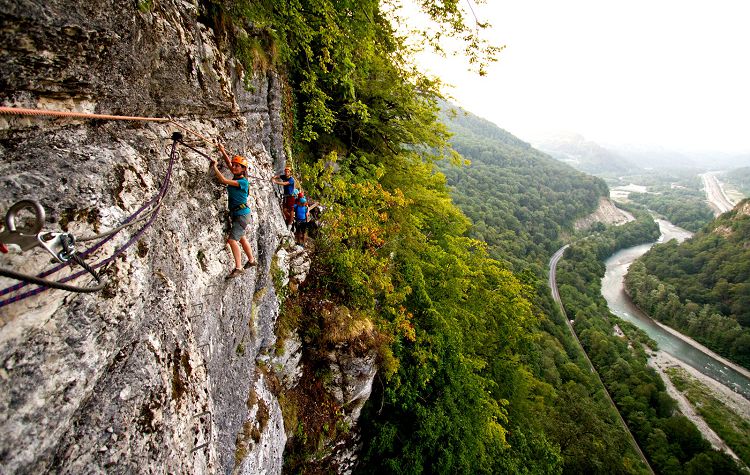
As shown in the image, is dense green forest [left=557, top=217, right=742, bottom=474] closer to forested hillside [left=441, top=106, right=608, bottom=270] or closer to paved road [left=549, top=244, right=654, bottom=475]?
paved road [left=549, top=244, right=654, bottom=475]

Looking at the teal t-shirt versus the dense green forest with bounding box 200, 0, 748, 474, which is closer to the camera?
the teal t-shirt

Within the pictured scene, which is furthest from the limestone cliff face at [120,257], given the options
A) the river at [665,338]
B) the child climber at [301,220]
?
the river at [665,338]

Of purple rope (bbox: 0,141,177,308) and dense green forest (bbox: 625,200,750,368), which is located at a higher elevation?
purple rope (bbox: 0,141,177,308)

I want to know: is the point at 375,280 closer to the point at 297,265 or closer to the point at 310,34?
the point at 297,265

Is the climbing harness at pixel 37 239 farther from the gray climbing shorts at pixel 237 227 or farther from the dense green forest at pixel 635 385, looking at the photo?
the dense green forest at pixel 635 385

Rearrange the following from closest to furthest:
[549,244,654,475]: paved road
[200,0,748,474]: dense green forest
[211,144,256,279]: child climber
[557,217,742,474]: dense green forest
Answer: [211,144,256,279]: child climber < [200,0,748,474]: dense green forest < [557,217,742,474]: dense green forest < [549,244,654,475]: paved road

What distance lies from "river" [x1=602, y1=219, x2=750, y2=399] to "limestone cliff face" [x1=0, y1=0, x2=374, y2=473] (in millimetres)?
86179

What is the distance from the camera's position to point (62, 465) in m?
2.43

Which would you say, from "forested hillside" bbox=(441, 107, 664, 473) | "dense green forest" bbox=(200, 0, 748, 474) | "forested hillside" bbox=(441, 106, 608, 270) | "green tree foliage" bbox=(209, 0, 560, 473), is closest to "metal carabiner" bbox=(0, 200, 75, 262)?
"dense green forest" bbox=(200, 0, 748, 474)

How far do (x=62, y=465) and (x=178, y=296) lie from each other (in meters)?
1.78

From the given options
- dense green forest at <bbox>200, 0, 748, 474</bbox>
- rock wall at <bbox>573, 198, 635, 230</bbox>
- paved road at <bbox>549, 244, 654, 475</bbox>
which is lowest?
paved road at <bbox>549, 244, 654, 475</bbox>

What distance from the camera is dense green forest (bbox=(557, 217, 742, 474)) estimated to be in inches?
1679

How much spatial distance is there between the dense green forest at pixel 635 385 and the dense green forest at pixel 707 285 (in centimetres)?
1263

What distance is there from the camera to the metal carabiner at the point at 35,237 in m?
2.10
